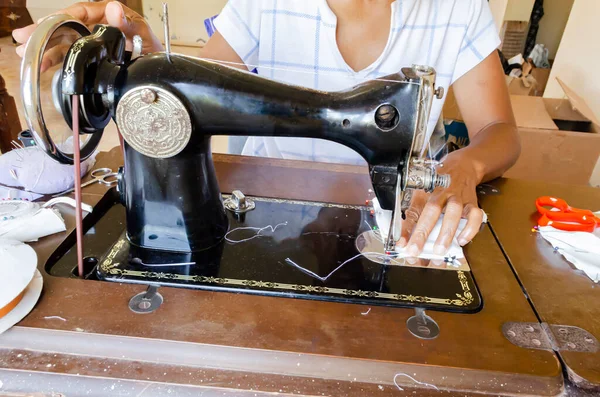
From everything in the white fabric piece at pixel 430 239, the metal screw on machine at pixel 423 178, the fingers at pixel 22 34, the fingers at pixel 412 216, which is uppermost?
the fingers at pixel 22 34

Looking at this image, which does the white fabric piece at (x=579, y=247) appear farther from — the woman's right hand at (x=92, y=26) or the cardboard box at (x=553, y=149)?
the cardboard box at (x=553, y=149)

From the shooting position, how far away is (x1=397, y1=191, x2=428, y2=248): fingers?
0.92 metres

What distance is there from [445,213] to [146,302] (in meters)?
0.62

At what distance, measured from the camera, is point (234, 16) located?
1475mm

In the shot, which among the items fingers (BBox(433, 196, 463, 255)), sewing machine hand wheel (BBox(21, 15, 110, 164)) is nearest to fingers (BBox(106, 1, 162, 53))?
sewing machine hand wheel (BBox(21, 15, 110, 164))

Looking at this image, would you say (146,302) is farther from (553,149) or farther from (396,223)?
(553,149)

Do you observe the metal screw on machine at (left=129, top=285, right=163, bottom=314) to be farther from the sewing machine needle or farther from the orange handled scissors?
the orange handled scissors

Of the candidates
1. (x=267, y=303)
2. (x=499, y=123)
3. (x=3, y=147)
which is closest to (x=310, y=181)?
(x=267, y=303)

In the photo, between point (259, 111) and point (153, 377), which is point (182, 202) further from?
point (153, 377)

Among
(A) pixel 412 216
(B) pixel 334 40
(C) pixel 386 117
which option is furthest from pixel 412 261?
(B) pixel 334 40

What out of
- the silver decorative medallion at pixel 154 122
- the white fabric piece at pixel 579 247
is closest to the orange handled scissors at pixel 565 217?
the white fabric piece at pixel 579 247

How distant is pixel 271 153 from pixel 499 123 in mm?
747

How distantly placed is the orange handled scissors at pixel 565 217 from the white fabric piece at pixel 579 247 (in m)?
0.02

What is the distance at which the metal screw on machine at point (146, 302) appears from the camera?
0.72m
